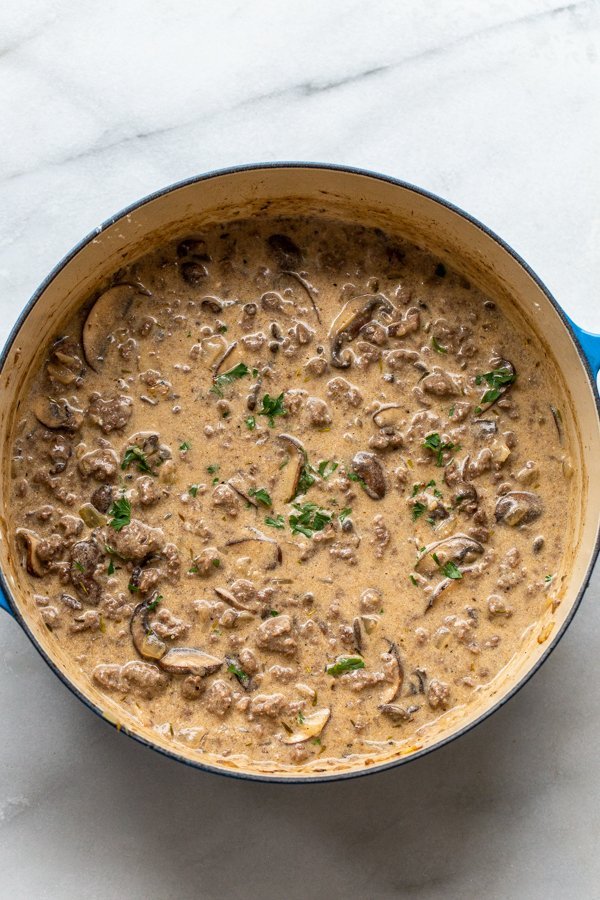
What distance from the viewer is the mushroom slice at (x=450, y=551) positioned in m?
2.84

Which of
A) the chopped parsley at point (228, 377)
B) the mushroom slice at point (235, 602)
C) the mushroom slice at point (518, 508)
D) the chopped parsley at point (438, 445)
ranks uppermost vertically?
the chopped parsley at point (228, 377)

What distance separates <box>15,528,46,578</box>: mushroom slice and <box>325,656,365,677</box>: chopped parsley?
2.68ft

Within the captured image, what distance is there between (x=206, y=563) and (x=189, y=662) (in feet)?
0.87

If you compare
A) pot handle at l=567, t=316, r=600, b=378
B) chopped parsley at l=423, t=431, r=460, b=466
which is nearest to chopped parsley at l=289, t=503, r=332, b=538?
chopped parsley at l=423, t=431, r=460, b=466

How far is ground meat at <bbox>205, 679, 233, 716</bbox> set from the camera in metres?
2.79

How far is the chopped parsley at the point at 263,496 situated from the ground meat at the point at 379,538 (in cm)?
29

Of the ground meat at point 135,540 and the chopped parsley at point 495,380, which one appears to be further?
the chopped parsley at point 495,380

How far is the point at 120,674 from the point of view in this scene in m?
2.82

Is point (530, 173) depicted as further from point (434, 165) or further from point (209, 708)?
point (209, 708)

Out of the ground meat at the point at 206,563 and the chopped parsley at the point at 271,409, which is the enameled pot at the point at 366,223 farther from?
the chopped parsley at the point at 271,409

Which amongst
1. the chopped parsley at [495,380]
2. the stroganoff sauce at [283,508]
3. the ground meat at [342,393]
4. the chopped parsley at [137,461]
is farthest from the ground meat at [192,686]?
the chopped parsley at [495,380]

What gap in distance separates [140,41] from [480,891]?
2609mm

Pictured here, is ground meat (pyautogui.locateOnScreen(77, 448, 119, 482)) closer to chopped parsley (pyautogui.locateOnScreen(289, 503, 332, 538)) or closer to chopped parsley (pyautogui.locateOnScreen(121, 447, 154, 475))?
chopped parsley (pyautogui.locateOnScreen(121, 447, 154, 475))

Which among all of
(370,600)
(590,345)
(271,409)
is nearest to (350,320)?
(271,409)
